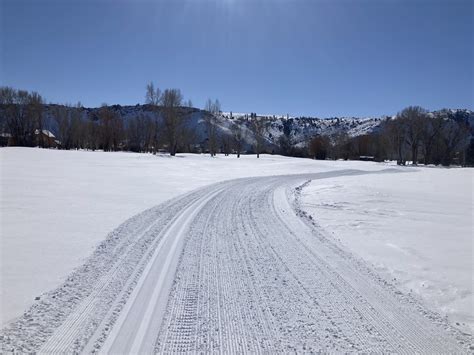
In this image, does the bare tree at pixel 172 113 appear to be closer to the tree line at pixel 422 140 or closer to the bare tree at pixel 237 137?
the bare tree at pixel 237 137

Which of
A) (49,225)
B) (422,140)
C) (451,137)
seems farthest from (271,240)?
(451,137)

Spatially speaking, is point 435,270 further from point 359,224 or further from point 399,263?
point 359,224

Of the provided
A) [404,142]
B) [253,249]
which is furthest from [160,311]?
[404,142]

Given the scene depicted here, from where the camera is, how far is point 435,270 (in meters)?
6.04

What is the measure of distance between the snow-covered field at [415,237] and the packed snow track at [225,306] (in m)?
0.46

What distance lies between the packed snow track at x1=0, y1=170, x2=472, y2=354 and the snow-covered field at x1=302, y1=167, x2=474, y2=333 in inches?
18.2

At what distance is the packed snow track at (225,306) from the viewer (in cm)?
350

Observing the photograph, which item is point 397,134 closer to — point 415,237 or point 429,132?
point 429,132

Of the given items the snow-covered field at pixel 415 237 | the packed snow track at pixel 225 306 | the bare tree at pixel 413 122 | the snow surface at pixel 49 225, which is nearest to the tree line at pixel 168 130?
the bare tree at pixel 413 122

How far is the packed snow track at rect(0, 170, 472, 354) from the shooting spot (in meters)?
3.50

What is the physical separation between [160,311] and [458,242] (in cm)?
726

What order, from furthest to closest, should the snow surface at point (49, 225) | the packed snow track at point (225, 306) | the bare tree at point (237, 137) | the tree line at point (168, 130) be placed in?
1. the bare tree at point (237, 137)
2. the tree line at point (168, 130)
3. the snow surface at point (49, 225)
4. the packed snow track at point (225, 306)

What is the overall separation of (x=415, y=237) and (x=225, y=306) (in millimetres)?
6154

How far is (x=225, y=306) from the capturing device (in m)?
4.29
